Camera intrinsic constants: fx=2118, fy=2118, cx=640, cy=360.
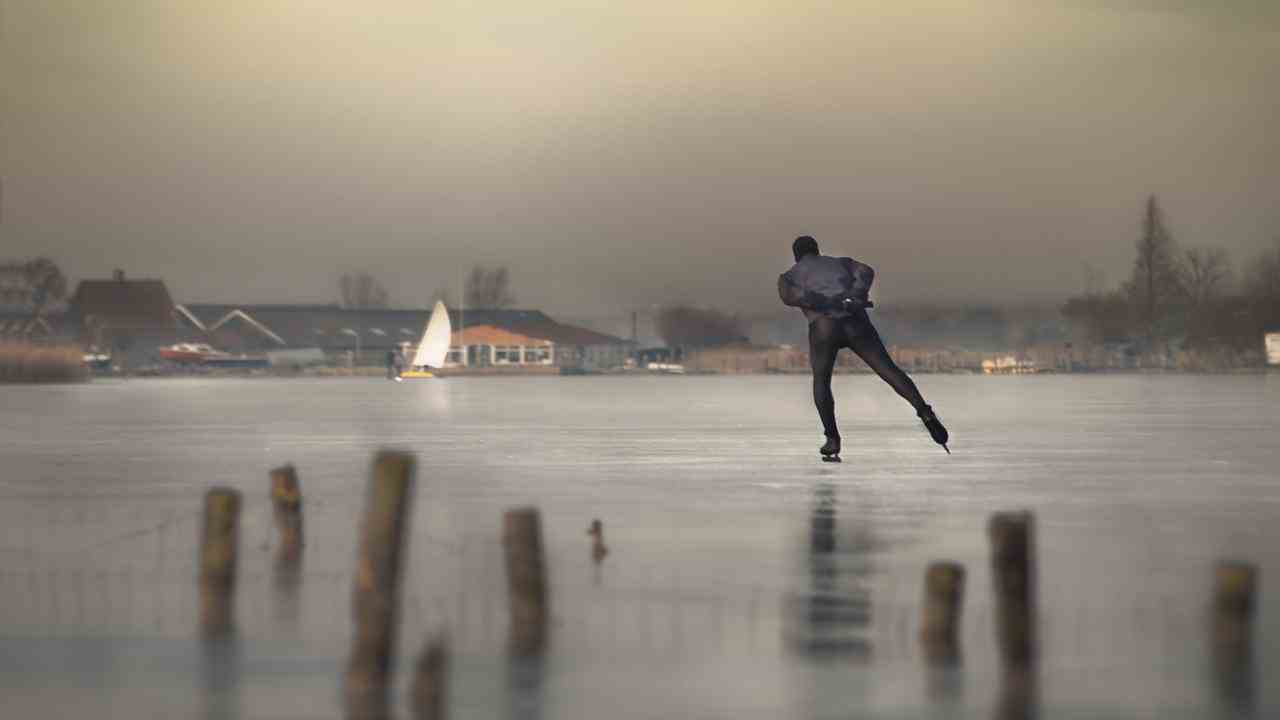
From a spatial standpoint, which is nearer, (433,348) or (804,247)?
(804,247)

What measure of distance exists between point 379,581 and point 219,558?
315 cm

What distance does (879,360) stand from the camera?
2488 cm

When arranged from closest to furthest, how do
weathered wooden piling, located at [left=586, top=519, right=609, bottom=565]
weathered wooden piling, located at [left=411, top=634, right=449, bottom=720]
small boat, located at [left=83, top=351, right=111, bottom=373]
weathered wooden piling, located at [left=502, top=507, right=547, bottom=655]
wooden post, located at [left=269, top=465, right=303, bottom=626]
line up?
1. weathered wooden piling, located at [left=411, top=634, right=449, bottom=720]
2. weathered wooden piling, located at [left=502, top=507, right=547, bottom=655]
3. wooden post, located at [left=269, top=465, right=303, bottom=626]
4. weathered wooden piling, located at [left=586, top=519, right=609, bottom=565]
5. small boat, located at [left=83, top=351, right=111, bottom=373]

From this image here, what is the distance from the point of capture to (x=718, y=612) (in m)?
13.1

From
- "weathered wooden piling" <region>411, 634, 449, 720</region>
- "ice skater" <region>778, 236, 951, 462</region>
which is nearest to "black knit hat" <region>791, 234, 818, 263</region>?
"ice skater" <region>778, 236, 951, 462</region>

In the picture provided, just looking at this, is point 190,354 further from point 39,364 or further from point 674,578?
point 674,578

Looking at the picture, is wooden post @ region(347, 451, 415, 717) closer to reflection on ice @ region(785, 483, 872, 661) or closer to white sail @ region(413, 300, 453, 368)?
reflection on ice @ region(785, 483, 872, 661)

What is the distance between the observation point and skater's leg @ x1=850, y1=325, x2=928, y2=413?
80.8 feet

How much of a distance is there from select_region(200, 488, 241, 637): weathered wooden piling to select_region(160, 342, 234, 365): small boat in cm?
17711

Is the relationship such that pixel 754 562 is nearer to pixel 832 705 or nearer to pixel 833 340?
pixel 832 705

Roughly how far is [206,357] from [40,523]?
17389 centimetres

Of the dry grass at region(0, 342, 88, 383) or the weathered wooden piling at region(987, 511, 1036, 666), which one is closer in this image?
the weathered wooden piling at region(987, 511, 1036, 666)

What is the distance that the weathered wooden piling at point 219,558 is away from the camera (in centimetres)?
1267

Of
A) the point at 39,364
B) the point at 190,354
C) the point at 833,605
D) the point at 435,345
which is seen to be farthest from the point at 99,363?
the point at 833,605
